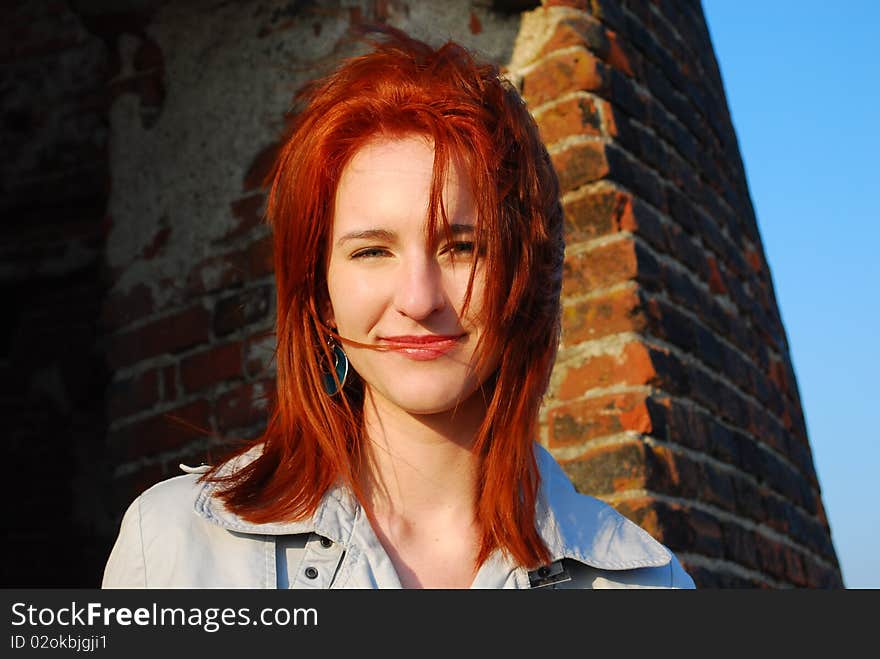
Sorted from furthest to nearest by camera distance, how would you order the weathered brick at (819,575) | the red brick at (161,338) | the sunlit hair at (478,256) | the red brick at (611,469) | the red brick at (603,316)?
the weathered brick at (819,575) → the red brick at (161,338) → the red brick at (603,316) → the red brick at (611,469) → the sunlit hair at (478,256)

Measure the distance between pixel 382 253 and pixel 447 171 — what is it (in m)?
0.16

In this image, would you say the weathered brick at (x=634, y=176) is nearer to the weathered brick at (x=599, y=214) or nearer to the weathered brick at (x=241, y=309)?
the weathered brick at (x=599, y=214)

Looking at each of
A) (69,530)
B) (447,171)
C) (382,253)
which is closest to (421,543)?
(382,253)

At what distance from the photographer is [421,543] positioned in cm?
160

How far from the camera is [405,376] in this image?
150 centimetres

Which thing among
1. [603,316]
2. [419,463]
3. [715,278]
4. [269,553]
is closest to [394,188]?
[419,463]

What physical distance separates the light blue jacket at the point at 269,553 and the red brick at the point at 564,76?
128 centimetres

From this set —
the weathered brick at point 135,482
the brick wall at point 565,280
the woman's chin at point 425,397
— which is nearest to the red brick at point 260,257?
the brick wall at point 565,280

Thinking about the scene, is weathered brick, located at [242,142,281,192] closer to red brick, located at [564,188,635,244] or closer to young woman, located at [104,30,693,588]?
red brick, located at [564,188,635,244]

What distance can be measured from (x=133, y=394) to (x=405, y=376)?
1.58 m

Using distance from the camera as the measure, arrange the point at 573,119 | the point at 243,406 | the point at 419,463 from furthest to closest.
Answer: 1. the point at 243,406
2. the point at 573,119
3. the point at 419,463

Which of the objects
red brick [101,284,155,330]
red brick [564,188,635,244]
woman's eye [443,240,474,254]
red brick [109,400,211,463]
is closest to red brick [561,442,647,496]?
red brick [564,188,635,244]

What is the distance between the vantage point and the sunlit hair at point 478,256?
5.08 ft

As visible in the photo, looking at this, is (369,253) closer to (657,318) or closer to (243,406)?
(657,318)
